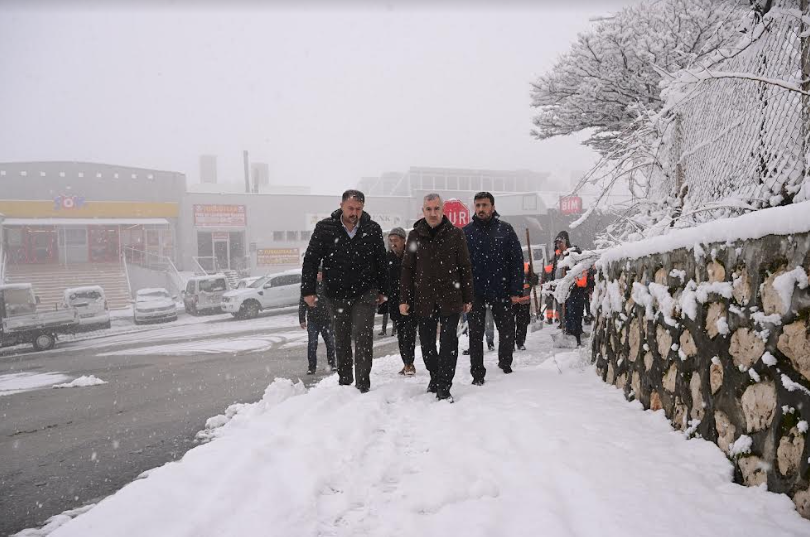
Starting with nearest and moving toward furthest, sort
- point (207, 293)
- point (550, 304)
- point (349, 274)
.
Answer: point (349, 274) → point (550, 304) → point (207, 293)

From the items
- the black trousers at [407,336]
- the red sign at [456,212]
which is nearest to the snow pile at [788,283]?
the black trousers at [407,336]

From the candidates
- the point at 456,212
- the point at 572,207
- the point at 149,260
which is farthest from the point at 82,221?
the point at 456,212

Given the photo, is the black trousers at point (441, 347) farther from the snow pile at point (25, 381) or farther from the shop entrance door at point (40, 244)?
the shop entrance door at point (40, 244)

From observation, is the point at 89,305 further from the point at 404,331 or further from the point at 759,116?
the point at 759,116

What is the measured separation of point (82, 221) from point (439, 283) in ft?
123

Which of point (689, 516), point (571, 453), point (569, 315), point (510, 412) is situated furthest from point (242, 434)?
point (569, 315)

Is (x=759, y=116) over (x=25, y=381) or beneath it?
over

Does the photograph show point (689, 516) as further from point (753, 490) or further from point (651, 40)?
point (651, 40)

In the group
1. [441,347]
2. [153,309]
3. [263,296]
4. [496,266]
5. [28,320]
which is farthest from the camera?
[153,309]

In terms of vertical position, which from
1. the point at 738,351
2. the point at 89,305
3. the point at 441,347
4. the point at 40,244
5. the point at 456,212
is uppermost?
the point at 40,244

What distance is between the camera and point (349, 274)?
15.6 feet

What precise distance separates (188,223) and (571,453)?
1476 inches

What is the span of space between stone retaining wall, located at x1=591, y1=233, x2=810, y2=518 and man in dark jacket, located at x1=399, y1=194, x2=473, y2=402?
4.99 feet

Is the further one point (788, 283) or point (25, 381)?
point (25, 381)
